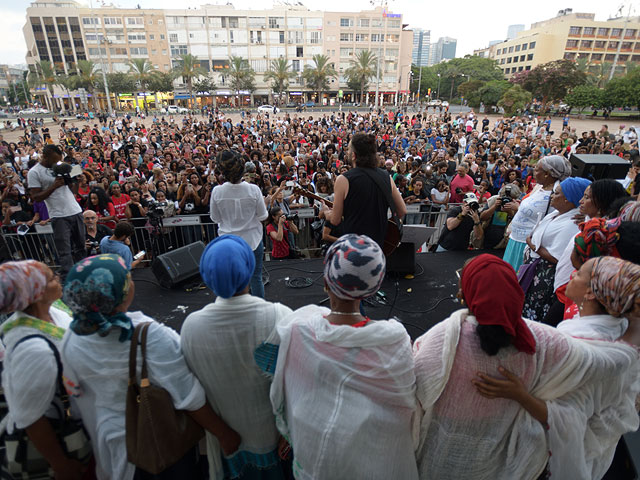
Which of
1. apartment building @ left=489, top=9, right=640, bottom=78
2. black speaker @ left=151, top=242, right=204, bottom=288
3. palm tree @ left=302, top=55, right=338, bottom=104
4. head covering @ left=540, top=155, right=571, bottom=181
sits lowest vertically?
black speaker @ left=151, top=242, right=204, bottom=288

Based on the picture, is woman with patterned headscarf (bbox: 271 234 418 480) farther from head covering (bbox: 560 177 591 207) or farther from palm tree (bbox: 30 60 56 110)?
palm tree (bbox: 30 60 56 110)

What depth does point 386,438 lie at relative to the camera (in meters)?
1.42

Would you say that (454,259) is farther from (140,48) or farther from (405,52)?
(140,48)

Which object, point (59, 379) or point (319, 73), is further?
point (319, 73)

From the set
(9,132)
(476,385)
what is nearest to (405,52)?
(9,132)

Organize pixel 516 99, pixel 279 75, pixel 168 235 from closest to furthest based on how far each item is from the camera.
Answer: pixel 168 235 → pixel 516 99 → pixel 279 75

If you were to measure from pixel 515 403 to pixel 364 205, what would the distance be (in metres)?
1.87

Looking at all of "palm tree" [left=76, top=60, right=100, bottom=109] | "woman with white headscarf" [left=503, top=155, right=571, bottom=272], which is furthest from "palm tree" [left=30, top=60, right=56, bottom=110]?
"woman with white headscarf" [left=503, top=155, right=571, bottom=272]

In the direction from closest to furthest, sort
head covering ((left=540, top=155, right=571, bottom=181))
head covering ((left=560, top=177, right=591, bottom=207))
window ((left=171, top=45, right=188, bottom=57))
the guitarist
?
1. head covering ((left=560, top=177, right=591, bottom=207))
2. the guitarist
3. head covering ((left=540, top=155, right=571, bottom=181))
4. window ((left=171, top=45, right=188, bottom=57))

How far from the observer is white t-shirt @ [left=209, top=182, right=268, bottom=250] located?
11.4ft

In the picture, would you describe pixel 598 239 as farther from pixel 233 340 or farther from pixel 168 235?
pixel 168 235

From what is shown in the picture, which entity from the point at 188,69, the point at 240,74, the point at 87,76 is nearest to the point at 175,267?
the point at 188,69

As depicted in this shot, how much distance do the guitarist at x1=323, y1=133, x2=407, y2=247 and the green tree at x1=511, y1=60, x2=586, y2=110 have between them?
49.4m

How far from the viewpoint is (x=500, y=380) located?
4.44ft
